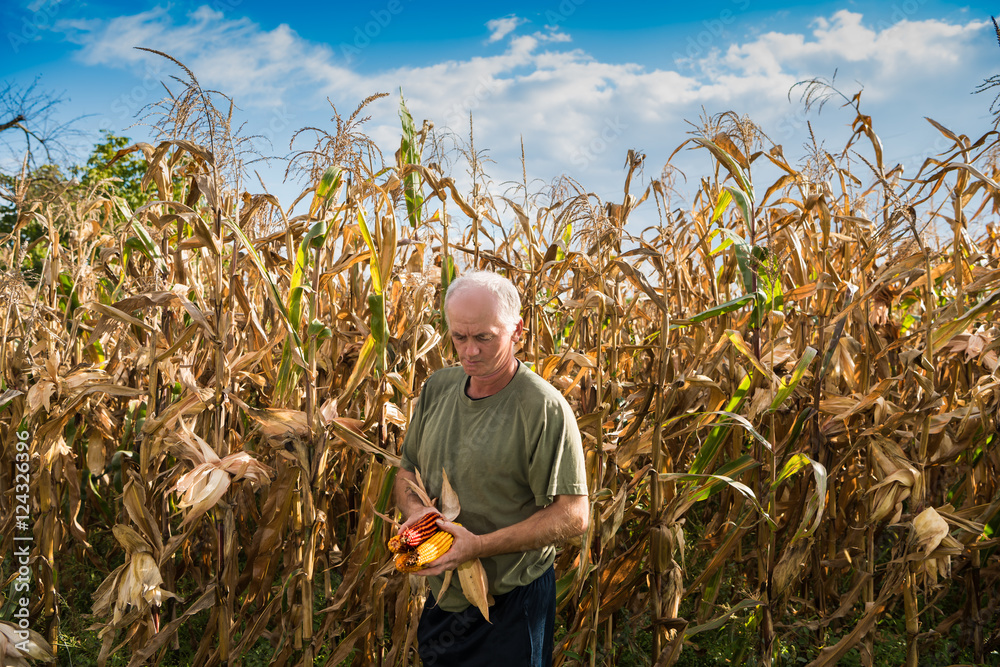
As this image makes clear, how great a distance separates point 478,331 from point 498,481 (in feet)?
1.48

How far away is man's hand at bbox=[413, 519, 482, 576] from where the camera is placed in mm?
1725

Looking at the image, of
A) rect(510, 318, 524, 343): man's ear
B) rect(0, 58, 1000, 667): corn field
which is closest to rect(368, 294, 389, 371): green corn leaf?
rect(0, 58, 1000, 667): corn field

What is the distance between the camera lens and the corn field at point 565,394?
240 centimetres

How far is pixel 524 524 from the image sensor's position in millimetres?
1826

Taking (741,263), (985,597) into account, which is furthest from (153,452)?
(985,597)

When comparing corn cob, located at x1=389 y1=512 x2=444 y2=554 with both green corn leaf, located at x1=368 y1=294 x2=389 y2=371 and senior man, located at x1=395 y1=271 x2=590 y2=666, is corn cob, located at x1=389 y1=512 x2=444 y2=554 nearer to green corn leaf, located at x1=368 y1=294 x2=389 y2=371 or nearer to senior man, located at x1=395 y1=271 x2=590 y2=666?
senior man, located at x1=395 y1=271 x2=590 y2=666

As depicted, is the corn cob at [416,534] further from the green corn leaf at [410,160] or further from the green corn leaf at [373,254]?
the green corn leaf at [410,160]

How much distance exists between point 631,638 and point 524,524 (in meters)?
1.63

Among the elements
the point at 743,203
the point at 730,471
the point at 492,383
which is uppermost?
the point at 743,203

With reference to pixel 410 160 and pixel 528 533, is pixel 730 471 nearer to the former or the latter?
pixel 528 533

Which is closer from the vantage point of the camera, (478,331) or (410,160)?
(478,331)

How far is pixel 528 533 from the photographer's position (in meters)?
1.82

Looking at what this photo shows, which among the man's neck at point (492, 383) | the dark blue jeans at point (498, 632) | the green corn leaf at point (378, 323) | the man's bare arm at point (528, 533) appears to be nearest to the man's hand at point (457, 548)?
the man's bare arm at point (528, 533)

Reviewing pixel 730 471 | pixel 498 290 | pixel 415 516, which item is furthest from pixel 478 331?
pixel 730 471
